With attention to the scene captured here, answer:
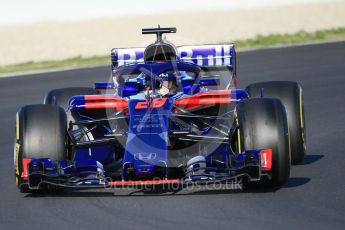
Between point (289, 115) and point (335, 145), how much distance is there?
168 cm

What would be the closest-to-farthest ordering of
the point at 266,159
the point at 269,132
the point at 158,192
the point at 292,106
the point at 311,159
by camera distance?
1. the point at 266,159
2. the point at 269,132
3. the point at 158,192
4. the point at 292,106
5. the point at 311,159

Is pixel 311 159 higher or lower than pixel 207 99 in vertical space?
lower

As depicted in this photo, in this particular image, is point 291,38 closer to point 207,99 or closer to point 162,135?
point 207,99

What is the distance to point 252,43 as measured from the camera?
30.1m

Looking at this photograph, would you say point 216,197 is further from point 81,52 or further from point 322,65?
point 81,52

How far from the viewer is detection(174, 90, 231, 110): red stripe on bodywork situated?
10.3 meters

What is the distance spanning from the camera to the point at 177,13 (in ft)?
150

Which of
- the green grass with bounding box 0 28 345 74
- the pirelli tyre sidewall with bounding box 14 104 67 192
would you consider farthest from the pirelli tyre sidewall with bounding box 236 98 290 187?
the green grass with bounding box 0 28 345 74

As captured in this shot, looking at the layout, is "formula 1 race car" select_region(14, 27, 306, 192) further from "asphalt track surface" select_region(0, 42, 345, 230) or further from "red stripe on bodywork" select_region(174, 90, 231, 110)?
"asphalt track surface" select_region(0, 42, 345, 230)

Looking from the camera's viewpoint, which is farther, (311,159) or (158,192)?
(311,159)

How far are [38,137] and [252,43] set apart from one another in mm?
20856

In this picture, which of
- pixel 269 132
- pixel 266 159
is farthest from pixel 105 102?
pixel 266 159

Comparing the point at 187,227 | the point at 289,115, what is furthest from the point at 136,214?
the point at 289,115

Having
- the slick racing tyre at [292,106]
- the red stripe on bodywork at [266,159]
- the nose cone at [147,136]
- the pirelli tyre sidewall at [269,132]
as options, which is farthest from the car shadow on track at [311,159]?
the red stripe on bodywork at [266,159]
